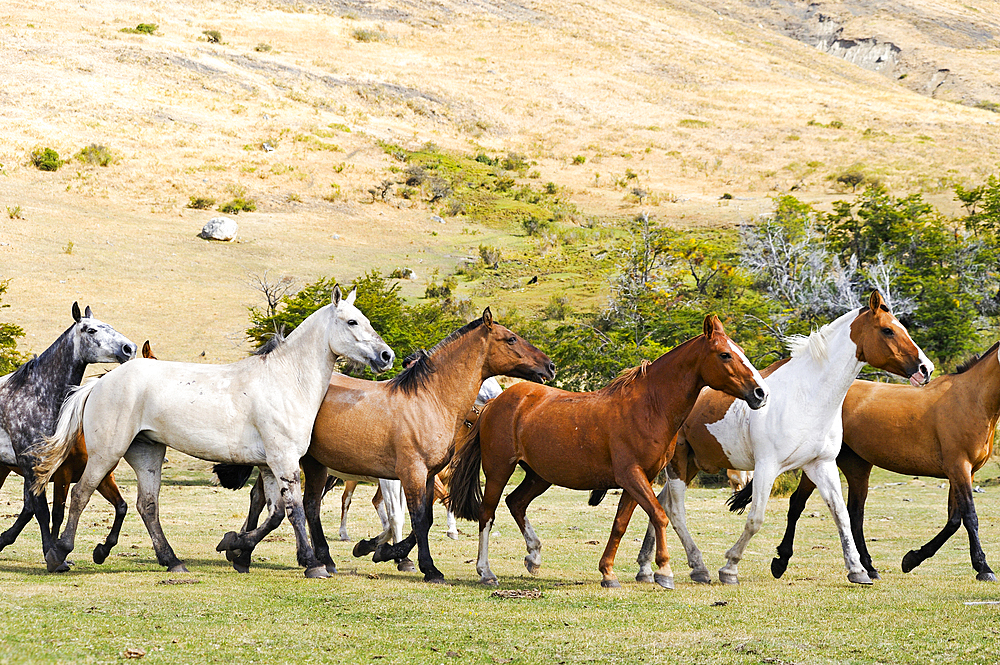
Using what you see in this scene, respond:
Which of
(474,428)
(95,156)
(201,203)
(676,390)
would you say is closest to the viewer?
(676,390)

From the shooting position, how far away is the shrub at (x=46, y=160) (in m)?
57.3

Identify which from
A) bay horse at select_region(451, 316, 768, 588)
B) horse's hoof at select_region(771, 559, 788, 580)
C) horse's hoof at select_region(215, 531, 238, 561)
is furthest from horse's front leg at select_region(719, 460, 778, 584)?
horse's hoof at select_region(215, 531, 238, 561)

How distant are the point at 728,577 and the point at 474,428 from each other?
300 centimetres

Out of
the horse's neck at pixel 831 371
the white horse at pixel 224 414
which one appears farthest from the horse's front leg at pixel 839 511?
the white horse at pixel 224 414

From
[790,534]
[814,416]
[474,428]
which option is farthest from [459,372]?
[790,534]

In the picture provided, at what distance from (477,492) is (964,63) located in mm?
140090

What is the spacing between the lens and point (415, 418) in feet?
33.0

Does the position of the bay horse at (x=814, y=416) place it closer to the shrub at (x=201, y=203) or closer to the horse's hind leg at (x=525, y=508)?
the horse's hind leg at (x=525, y=508)

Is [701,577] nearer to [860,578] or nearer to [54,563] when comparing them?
[860,578]

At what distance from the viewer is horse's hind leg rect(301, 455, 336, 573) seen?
10477 millimetres

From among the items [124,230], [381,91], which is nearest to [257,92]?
[381,91]

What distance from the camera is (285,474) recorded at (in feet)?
32.2

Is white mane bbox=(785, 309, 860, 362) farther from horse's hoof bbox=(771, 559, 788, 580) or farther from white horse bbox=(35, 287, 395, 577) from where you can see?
white horse bbox=(35, 287, 395, 577)

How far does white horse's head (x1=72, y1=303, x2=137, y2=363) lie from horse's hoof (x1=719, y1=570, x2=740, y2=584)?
20.9 ft
